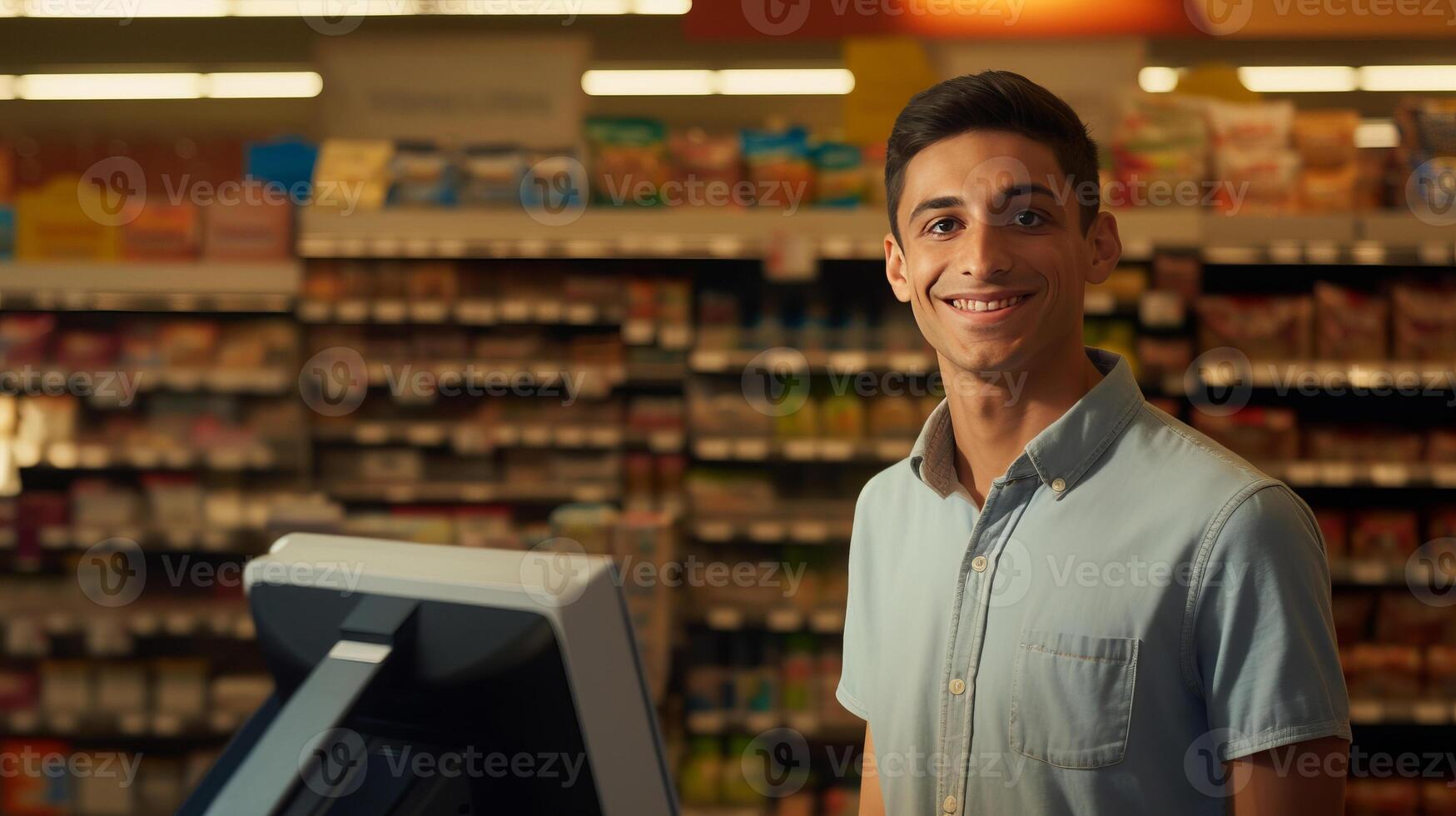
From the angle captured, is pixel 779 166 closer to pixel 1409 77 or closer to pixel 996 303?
pixel 996 303

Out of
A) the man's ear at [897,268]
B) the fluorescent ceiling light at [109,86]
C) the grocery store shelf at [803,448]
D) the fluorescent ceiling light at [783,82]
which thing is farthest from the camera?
the fluorescent ceiling light at [109,86]

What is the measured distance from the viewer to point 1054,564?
3.68ft

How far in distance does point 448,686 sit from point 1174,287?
130 inches

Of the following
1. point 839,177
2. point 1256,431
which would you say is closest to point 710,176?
point 839,177

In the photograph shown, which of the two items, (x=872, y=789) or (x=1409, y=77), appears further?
(x=1409, y=77)

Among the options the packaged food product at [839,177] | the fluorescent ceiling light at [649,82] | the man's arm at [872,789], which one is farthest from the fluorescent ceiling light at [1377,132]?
the man's arm at [872,789]

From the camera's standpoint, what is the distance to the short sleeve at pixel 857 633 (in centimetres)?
137

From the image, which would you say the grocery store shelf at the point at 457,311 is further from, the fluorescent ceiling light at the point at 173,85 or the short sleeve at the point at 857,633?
the fluorescent ceiling light at the point at 173,85

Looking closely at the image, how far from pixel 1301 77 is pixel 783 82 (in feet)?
11.6

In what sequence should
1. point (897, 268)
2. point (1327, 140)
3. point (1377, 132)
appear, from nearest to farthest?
point (897, 268), point (1327, 140), point (1377, 132)

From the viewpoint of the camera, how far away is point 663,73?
21.8 ft

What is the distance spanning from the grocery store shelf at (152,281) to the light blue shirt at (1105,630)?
330cm

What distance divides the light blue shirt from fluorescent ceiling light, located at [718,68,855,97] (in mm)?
5687

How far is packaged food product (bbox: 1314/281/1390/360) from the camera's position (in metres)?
3.49
